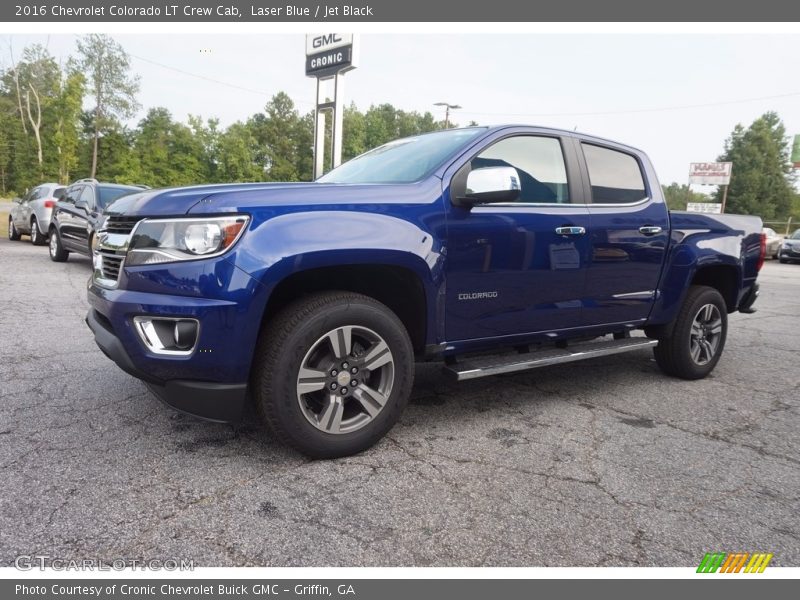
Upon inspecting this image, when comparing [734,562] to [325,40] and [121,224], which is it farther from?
[325,40]

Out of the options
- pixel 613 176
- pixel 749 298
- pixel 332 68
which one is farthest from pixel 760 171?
pixel 613 176

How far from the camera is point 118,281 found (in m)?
2.62

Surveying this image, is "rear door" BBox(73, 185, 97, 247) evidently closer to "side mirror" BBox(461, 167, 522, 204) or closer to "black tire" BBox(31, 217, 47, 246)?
"black tire" BBox(31, 217, 47, 246)

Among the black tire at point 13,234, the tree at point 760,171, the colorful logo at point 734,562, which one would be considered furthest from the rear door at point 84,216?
the tree at point 760,171

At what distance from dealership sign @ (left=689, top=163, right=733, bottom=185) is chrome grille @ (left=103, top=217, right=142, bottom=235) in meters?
53.9

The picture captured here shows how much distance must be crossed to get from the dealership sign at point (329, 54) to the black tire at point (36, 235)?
7757 mm

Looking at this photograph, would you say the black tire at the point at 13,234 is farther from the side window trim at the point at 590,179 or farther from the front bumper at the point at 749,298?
the front bumper at the point at 749,298

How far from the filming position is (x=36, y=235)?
45.3 ft

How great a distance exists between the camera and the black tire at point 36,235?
1354 centimetres

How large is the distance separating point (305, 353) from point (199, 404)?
526mm

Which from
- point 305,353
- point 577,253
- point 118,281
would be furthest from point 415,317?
point 118,281

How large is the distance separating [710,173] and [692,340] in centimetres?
5264

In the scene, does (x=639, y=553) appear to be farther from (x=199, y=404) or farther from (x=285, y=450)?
(x=199, y=404)

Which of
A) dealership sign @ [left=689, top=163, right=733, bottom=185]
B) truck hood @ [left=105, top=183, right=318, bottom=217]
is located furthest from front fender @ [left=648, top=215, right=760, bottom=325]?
dealership sign @ [left=689, top=163, right=733, bottom=185]
